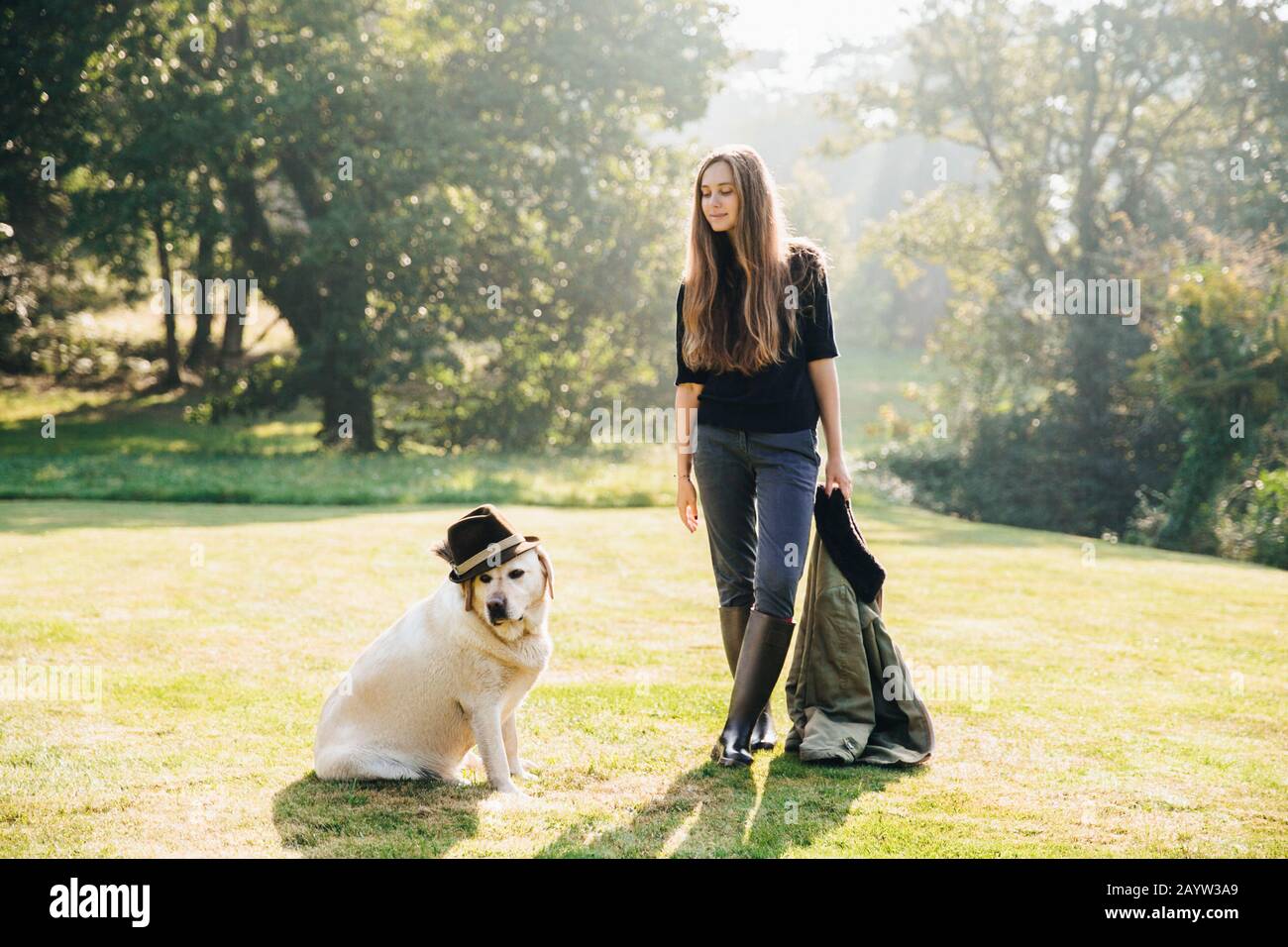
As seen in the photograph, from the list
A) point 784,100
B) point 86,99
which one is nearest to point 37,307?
point 86,99

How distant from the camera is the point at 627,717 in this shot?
19.5 feet

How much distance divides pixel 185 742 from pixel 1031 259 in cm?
2312

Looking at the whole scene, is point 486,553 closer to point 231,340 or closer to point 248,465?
point 248,465

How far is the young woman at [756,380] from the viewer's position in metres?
4.73

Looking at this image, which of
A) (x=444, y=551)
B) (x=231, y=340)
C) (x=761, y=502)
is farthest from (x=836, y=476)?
(x=231, y=340)

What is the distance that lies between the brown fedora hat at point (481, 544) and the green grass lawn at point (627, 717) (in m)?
0.89

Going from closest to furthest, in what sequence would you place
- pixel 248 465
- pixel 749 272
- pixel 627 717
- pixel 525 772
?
pixel 749 272, pixel 525 772, pixel 627 717, pixel 248 465

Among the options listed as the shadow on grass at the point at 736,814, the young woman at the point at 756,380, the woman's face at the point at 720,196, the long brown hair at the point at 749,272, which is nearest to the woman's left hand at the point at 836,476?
the young woman at the point at 756,380

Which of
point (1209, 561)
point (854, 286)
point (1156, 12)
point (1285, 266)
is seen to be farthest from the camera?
point (854, 286)

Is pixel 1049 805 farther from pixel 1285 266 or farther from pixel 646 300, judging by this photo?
pixel 646 300

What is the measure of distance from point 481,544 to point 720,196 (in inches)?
66.5

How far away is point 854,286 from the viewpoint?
54219 mm

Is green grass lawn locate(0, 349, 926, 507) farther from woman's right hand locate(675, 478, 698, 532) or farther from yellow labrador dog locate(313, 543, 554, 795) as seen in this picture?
yellow labrador dog locate(313, 543, 554, 795)

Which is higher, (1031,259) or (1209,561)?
(1031,259)
